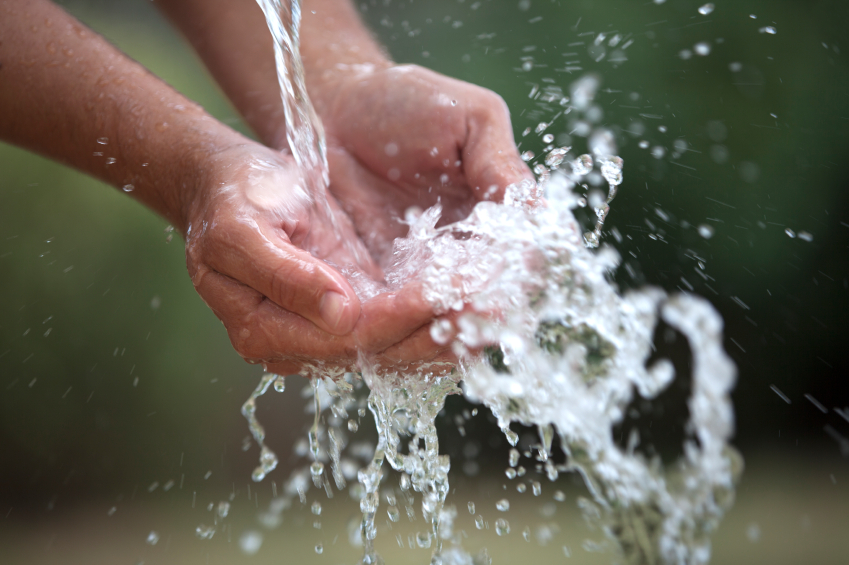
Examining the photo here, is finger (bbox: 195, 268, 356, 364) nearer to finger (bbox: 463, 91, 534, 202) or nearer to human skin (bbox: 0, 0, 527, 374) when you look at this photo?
human skin (bbox: 0, 0, 527, 374)

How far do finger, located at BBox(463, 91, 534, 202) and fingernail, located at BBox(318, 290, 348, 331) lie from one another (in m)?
0.25

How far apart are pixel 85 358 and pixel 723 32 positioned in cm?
207

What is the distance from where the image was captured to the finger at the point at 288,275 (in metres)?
0.57

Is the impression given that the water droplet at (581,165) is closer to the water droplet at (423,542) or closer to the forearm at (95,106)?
the forearm at (95,106)

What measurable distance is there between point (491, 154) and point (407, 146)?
144 millimetres

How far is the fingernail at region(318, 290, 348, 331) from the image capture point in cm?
57

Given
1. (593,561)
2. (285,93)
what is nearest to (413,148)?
(285,93)

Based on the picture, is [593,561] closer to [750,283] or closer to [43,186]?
[750,283]

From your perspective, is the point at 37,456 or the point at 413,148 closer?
the point at 413,148

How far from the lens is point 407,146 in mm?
856

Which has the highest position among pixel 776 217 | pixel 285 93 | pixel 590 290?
pixel 285 93

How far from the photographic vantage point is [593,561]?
63.8 inches

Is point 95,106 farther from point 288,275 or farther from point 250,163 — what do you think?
point 288,275

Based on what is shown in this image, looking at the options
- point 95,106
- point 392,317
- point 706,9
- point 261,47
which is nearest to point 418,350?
point 392,317
